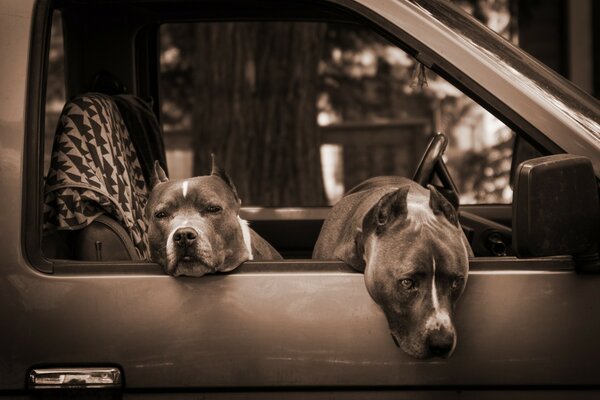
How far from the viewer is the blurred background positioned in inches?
306

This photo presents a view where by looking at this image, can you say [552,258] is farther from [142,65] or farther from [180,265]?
[142,65]

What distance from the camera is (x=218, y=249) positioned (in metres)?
2.85

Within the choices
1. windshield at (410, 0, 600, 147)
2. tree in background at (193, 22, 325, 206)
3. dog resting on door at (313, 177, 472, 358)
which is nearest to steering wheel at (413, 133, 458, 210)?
windshield at (410, 0, 600, 147)

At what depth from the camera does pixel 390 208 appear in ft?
8.55

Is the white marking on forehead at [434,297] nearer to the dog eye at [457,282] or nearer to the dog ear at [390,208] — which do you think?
the dog eye at [457,282]

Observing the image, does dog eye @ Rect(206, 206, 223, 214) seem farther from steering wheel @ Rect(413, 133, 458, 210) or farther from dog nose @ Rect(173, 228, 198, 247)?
steering wheel @ Rect(413, 133, 458, 210)

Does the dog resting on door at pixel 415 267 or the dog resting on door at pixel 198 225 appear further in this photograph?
the dog resting on door at pixel 198 225

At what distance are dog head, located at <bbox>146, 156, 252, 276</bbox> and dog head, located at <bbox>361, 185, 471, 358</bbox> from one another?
410 mm

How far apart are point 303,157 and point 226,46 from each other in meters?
1.02

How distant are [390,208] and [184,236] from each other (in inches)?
22.8

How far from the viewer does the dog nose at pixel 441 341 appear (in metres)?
2.43

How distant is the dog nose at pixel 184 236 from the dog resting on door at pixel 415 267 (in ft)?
1.45

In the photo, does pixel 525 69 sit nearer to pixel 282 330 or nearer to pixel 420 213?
pixel 420 213

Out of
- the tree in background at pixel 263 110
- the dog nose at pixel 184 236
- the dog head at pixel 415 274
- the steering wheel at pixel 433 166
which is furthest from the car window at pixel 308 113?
the dog nose at pixel 184 236
